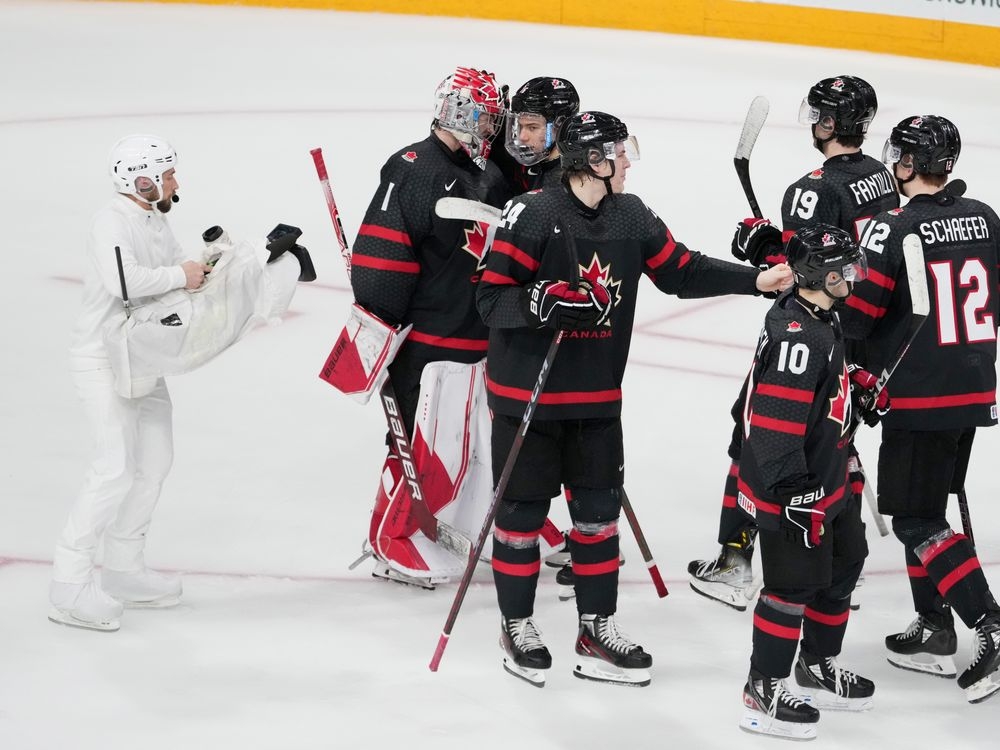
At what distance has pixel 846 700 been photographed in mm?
3510

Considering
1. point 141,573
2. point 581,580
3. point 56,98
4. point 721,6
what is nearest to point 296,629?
point 141,573

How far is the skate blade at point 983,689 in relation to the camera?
3547 mm

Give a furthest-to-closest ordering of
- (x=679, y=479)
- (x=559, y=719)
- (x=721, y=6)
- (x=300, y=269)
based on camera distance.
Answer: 1. (x=721, y=6)
2. (x=679, y=479)
3. (x=300, y=269)
4. (x=559, y=719)

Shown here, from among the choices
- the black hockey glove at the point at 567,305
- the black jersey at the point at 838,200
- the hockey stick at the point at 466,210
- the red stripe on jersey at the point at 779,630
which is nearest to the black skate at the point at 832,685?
the red stripe on jersey at the point at 779,630

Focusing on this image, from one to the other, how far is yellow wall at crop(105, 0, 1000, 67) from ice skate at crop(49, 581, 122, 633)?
28.2 feet

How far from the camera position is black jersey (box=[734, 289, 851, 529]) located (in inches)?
126

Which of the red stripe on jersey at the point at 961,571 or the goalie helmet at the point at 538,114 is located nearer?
the red stripe on jersey at the point at 961,571

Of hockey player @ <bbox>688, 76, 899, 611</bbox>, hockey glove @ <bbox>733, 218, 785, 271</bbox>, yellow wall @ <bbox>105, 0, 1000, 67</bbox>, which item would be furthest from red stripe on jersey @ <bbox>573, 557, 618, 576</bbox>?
yellow wall @ <bbox>105, 0, 1000, 67</bbox>

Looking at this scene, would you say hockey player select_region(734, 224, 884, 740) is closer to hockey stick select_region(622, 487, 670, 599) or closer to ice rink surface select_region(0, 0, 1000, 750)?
ice rink surface select_region(0, 0, 1000, 750)

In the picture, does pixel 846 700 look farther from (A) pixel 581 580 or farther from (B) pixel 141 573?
(B) pixel 141 573

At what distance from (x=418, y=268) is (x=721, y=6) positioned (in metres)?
8.53

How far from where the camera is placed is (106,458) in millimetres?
3754

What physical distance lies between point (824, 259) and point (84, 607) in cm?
189

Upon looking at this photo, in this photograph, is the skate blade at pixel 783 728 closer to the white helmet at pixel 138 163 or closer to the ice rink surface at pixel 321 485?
the ice rink surface at pixel 321 485
